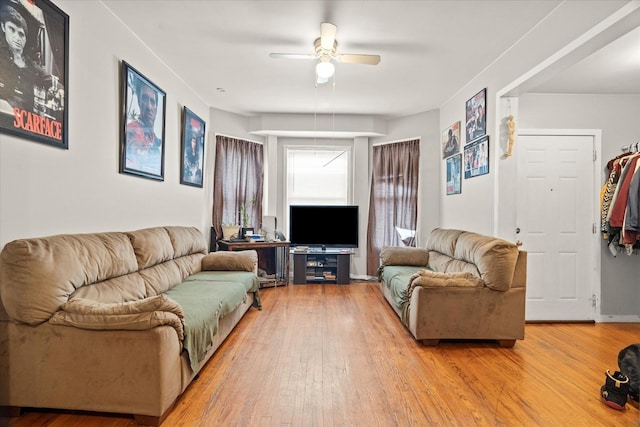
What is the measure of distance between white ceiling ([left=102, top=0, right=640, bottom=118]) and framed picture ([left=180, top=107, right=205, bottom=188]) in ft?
1.40

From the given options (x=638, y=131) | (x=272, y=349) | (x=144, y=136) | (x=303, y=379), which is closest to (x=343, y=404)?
(x=303, y=379)

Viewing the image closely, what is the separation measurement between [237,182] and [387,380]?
3.98 m

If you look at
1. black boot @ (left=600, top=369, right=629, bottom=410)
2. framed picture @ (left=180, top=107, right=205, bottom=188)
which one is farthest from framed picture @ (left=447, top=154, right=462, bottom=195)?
framed picture @ (left=180, top=107, right=205, bottom=188)

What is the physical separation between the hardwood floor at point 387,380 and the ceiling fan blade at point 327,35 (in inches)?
102

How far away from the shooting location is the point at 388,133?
580cm

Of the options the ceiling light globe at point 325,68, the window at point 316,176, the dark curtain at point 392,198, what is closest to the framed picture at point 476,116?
the dark curtain at point 392,198

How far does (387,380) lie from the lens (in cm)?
241

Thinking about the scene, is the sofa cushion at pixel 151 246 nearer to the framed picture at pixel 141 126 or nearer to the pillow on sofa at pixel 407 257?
the framed picture at pixel 141 126

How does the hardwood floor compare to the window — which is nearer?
the hardwood floor

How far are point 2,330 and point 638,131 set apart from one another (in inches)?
233

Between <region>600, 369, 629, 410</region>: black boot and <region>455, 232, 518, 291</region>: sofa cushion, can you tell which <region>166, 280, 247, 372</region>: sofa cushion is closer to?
<region>455, 232, 518, 291</region>: sofa cushion

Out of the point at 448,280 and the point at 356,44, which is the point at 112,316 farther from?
the point at 356,44

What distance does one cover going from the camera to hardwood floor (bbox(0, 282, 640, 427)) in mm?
1975

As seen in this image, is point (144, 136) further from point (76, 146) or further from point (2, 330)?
point (2, 330)
